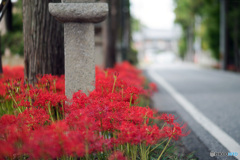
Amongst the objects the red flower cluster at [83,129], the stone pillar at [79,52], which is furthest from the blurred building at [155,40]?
the red flower cluster at [83,129]

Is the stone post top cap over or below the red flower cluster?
over

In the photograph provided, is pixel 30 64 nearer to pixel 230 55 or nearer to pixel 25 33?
pixel 25 33

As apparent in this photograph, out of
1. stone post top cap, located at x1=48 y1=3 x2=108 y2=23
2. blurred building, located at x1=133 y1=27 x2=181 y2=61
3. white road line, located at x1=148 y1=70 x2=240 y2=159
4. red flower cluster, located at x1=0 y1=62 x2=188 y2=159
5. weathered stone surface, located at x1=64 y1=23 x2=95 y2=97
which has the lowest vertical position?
white road line, located at x1=148 y1=70 x2=240 y2=159

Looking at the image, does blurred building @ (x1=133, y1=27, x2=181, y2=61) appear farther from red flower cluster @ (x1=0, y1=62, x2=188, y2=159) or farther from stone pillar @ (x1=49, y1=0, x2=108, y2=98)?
red flower cluster @ (x1=0, y1=62, x2=188, y2=159)

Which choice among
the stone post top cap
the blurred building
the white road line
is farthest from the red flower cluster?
the blurred building

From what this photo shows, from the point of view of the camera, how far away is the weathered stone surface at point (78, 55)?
3.18 metres

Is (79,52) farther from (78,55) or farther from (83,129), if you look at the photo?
(83,129)

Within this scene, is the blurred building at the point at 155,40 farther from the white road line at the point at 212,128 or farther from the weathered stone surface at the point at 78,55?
the weathered stone surface at the point at 78,55

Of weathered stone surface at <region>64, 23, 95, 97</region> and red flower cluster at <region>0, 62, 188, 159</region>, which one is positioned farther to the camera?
weathered stone surface at <region>64, 23, 95, 97</region>

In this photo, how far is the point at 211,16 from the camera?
22.2 meters

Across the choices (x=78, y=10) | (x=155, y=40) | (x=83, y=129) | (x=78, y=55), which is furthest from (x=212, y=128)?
(x=155, y=40)

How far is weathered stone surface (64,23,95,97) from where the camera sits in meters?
3.18

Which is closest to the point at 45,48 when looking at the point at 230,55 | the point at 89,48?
the point at 89,48

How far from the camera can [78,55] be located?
319 cm
